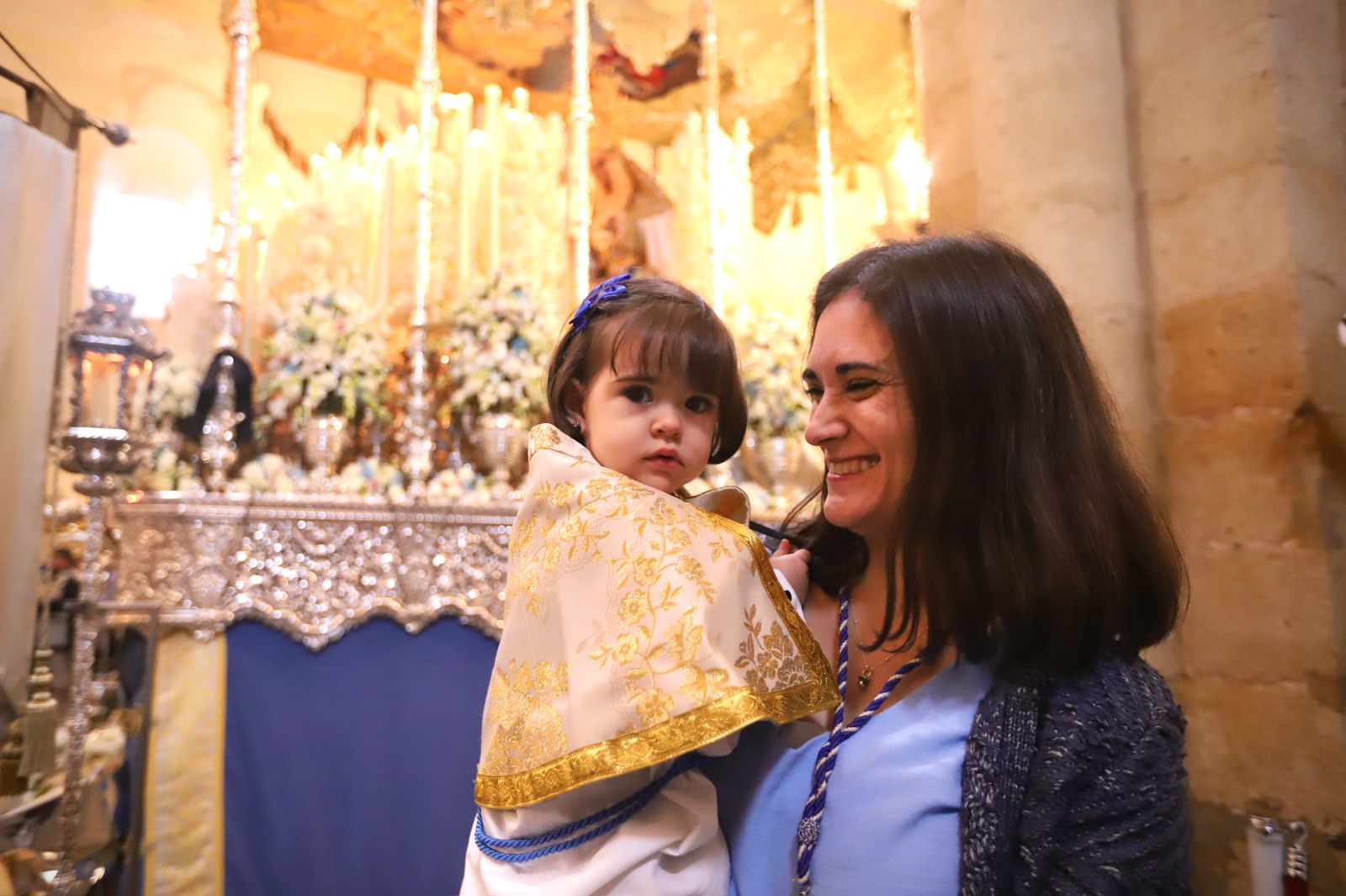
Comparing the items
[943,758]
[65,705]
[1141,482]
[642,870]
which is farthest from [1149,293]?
[65,705]

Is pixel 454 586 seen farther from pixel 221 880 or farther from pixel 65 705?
pixel 65 705

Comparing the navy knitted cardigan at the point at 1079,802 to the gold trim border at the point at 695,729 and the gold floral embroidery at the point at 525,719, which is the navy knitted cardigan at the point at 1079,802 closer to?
the gold trim border at the point at 695,729

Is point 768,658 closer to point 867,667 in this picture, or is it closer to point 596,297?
point 867,667

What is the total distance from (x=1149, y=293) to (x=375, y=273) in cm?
314

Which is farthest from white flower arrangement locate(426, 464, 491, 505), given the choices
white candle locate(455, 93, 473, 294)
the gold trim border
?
the gold trim border

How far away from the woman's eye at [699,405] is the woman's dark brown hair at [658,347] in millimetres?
19

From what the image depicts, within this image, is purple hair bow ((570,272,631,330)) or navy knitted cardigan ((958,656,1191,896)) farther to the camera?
purple hair bow ((570,272,631,330))

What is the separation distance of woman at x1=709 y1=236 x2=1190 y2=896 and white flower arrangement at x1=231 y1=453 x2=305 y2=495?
2396 millimetres

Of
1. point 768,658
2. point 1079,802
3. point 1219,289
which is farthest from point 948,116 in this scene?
point 1079,802

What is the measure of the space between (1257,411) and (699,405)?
1.68 metres

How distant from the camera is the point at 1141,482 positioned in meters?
1.13

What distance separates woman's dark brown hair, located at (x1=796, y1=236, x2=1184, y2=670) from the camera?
102cm

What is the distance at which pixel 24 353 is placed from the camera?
285cm

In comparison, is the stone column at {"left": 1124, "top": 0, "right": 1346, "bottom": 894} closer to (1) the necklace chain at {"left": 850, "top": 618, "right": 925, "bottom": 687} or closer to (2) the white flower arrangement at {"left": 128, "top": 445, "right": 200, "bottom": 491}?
(1) the necklace chain at {"left": 850, "top": 618, "right": 925, "bottom": 687}
